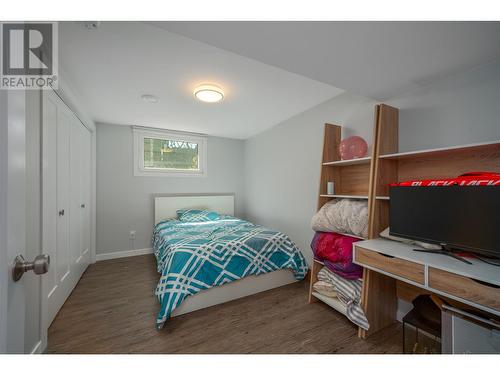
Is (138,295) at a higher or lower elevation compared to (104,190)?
lower

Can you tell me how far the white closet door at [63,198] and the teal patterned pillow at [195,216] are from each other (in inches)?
53.3

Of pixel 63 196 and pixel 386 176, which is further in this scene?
pixel 63 196

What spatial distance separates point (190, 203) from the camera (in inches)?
154

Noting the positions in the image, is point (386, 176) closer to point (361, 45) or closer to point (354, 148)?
point (354, 148)

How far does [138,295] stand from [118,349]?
820mm

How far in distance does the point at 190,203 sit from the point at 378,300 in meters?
3.23

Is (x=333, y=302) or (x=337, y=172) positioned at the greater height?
(x=337, y=172)

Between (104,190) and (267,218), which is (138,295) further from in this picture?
(267,218)

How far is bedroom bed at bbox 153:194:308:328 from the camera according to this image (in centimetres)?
186

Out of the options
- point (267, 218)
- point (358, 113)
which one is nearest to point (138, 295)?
point (267, 218)

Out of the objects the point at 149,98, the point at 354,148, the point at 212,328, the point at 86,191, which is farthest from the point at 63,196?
the point at 354,148

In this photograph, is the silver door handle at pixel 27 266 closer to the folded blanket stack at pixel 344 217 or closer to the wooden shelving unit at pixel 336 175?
the folded blanket stack at pixel 344 217

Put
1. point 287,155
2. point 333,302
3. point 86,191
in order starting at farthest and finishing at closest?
point 287,155
point 86,191
point 333,302
